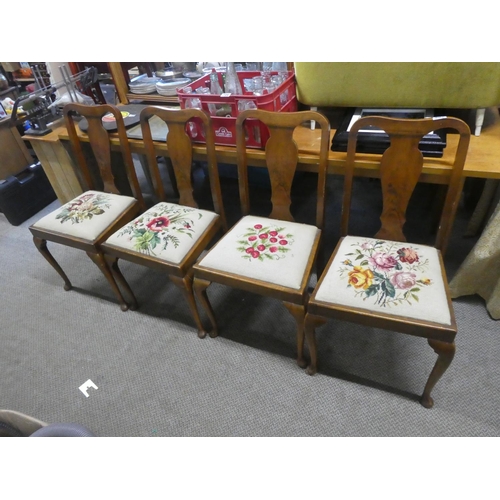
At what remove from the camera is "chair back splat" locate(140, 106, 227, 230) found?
143 cm

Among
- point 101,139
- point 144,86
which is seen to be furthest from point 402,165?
point 144,86

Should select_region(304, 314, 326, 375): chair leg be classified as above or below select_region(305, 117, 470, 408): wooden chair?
below

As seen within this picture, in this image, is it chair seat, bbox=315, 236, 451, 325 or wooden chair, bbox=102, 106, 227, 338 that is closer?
chair seat, bbox=315, 236, 451, 325

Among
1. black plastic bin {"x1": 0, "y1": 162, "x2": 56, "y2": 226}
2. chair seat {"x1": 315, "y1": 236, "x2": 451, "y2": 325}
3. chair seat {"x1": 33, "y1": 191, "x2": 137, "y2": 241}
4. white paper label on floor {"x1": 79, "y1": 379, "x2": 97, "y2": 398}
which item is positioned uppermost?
chair seat {"x1": 315, "y1": 236, "x2": 451, "y2": 325}

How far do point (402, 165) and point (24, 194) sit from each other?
101 inches

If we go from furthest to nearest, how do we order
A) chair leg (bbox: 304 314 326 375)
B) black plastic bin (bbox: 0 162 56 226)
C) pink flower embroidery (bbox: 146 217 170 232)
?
black plastic bin (bbox: 0 162 56 226) < pink flower embroidery (bbox: 146 217 170 232) < chair leg (bbox: 304 314 326 375)

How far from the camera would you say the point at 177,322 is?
1.65m

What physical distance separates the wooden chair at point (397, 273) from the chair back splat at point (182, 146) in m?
0.58

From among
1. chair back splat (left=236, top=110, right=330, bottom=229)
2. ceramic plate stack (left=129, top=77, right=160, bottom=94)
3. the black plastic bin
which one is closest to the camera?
chair back splat (left=236, top=110, right=330, bottom=229)

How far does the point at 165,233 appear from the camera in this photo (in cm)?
146

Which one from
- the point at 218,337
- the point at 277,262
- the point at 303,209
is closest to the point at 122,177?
the point at 303,209

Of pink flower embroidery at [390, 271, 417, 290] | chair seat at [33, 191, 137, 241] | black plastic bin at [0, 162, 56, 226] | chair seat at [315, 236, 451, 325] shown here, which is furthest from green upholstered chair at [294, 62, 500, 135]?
black plastic bin at [0, 162, 56, 226]

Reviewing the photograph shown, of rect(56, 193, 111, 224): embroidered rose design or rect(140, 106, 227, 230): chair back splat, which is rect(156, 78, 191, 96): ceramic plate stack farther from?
rect(56, 193, 111, 224): embroidered rose design

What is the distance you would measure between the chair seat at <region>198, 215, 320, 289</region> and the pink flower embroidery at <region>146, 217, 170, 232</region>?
303mm
